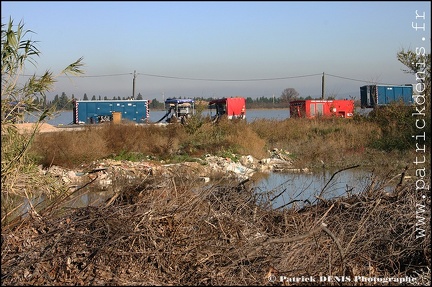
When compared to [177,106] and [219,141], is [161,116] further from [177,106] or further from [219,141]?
[219,141]

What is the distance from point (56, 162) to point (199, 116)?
336 inches

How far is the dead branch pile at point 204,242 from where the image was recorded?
5.85m

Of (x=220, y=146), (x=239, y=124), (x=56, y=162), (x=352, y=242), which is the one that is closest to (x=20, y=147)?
(x=352, y=242)

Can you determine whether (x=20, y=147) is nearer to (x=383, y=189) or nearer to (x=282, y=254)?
(x=282, y=254)

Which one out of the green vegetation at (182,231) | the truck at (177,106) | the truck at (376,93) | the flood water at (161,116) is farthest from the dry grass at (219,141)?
the green vegetation at (182,231)

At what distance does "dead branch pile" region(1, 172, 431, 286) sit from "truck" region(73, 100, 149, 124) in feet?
121

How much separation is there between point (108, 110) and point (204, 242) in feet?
131

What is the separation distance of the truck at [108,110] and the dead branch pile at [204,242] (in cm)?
3688

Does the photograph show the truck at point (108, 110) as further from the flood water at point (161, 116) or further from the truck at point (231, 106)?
→ the truck at point (231, 106)

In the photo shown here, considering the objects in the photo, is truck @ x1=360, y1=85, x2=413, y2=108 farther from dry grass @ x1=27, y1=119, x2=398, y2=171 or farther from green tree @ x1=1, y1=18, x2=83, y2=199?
green tree @ x1=1, y1=18, x2=83, y2=199

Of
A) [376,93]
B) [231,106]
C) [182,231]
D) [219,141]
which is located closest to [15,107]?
[182,231]

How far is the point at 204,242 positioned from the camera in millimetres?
6387

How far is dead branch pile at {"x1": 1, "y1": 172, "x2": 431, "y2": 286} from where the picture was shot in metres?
5.85

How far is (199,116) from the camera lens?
27172 millimetres
